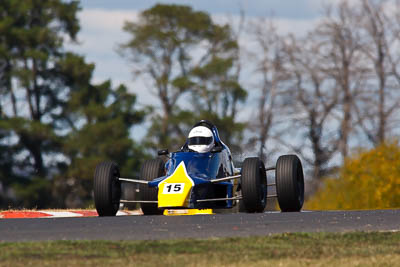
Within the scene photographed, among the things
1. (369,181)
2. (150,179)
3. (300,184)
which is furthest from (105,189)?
(369,181)

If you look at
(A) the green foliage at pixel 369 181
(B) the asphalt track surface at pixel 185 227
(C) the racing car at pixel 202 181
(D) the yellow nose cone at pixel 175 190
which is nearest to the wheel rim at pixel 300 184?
(C) the racing car at pixel 202 181

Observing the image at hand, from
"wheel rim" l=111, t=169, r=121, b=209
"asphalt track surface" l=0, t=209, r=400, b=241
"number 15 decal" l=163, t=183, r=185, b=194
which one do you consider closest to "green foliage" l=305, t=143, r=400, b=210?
"wheel rim" l=111, t=169, r=121, b=209

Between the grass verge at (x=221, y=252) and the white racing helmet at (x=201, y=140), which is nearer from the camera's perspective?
the grass verge at (x=221, y=252)

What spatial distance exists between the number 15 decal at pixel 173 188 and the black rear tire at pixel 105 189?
1.21 m

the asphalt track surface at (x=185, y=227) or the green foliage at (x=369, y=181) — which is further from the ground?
the green foliage at (x=369, y=181)

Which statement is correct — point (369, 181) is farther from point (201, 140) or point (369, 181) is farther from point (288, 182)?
point (288, 182)

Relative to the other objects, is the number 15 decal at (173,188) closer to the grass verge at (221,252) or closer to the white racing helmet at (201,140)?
the white racing helmet at (201,140)

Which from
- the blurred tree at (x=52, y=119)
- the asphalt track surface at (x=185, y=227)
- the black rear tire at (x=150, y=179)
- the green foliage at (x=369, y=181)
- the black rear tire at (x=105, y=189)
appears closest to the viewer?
the asphalt track surface at (x=185, y=227)

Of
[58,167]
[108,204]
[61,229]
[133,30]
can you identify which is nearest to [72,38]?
[133,30]

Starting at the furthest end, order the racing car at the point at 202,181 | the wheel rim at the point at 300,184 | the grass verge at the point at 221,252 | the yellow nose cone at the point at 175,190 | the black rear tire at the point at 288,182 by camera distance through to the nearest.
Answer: the wheel rim at the point at 300,184, the black rear tire at the point at 288,182, the racing car at the point at 202,181, the yellow nose cone at the point at 175,190, the grass verge at the point at 221,252

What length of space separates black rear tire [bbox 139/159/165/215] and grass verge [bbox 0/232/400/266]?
284 inches

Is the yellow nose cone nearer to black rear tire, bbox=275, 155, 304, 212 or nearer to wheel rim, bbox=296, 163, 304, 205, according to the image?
black rear tire, bbox=275, 155, 304, 212

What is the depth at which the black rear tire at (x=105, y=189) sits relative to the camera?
15.7m

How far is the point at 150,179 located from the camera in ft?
56.0
